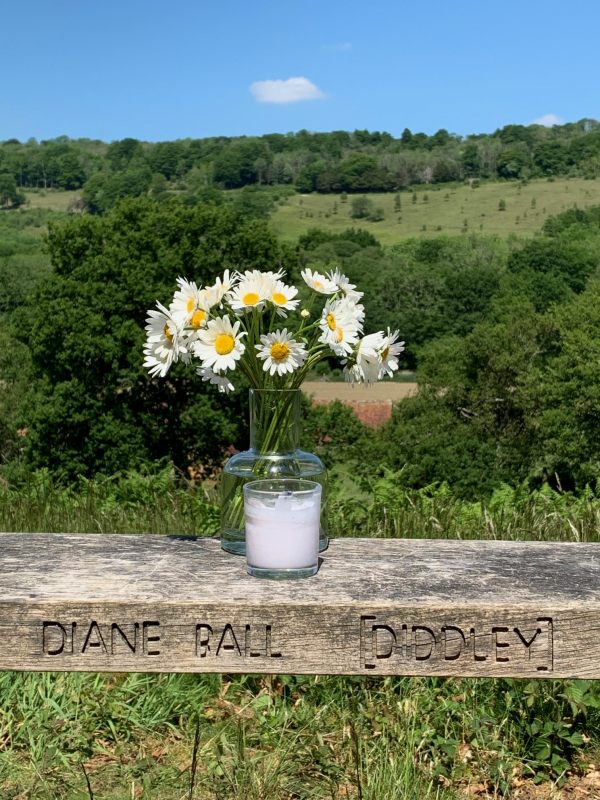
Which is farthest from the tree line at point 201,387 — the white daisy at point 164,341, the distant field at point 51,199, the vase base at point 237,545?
the distant field at point 51,199

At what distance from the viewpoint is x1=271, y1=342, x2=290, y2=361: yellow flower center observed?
8.05ft

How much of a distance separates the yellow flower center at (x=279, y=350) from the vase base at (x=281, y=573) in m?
0.59

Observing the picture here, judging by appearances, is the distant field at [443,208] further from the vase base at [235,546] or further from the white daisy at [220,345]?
the white daisy at [220,345]

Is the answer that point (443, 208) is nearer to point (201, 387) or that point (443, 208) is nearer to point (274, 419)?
point (201, 387)

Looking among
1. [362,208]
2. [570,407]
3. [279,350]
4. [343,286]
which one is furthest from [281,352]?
[362,208]

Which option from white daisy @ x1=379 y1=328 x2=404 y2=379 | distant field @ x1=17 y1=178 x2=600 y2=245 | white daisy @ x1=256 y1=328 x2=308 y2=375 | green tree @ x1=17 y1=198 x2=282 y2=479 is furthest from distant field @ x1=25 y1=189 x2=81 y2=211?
white daisy @ x1=256 y1=328 x2=308 y2=375

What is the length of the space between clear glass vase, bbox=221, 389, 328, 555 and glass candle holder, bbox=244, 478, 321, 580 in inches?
3.8

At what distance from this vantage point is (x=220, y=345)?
2477 millimetres

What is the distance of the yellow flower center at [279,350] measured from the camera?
2455 mm

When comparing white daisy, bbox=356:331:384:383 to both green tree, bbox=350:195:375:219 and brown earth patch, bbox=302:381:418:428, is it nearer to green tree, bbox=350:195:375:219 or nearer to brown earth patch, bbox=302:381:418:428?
brown earth patch, bbox=302:381:418:428

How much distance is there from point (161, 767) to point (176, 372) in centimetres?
2294

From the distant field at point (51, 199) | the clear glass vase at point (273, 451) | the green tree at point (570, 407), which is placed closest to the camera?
the clear glass vase at point (273, 451)

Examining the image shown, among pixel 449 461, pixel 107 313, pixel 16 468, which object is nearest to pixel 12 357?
pixel 16 468

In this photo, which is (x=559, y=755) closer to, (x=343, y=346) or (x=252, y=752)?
(x=252, y=752)
